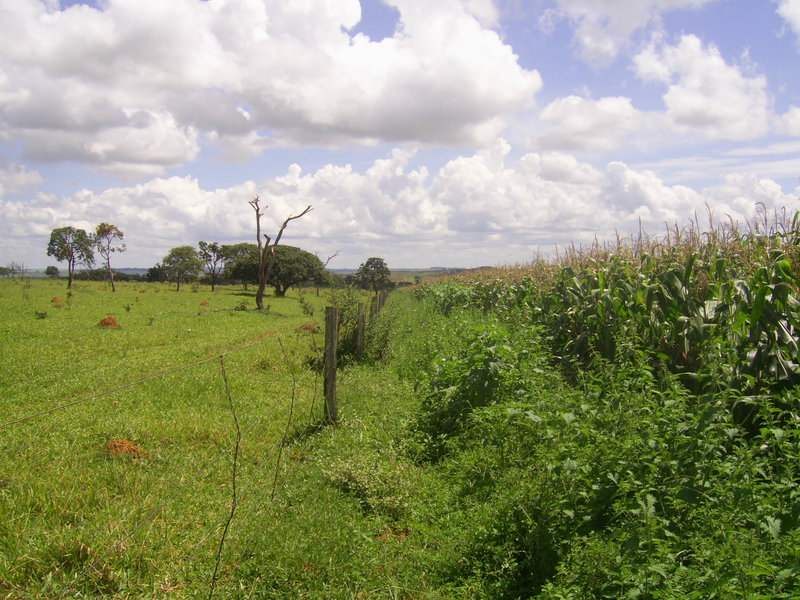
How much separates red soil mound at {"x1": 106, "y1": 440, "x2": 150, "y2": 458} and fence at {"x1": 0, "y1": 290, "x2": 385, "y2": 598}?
0.04 feet

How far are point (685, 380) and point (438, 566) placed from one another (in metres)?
4.46

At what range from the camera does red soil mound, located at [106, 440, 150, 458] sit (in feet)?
20.0

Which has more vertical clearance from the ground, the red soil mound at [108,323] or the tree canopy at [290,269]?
the tree canopy at [290,269]

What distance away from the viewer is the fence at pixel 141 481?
384 cm

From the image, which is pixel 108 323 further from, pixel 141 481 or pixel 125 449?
pixel 141 481

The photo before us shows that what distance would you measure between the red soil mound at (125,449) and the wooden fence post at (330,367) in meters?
2.26

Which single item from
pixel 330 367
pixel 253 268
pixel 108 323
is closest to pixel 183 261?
pixel 253 268

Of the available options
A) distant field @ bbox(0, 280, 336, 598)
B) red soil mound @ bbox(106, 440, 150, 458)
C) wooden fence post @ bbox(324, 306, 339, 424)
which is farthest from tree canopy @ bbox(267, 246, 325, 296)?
red soil mound @ bbox(106, 440, 150, 458)

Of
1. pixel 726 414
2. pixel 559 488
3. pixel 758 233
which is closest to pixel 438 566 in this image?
pixel 559 488

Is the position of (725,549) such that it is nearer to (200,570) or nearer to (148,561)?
(200,570)

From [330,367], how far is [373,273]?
200 feet

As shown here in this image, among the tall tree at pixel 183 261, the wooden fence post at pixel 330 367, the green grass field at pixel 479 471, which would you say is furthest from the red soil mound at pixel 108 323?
the tall tree at pixel 183 261

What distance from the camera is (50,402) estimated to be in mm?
8773

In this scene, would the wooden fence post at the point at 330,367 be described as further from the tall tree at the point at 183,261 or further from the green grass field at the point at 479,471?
the tall tree at the point at 183,261
